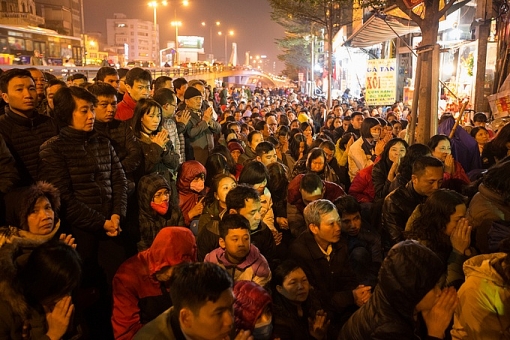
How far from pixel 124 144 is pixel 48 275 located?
2492mm

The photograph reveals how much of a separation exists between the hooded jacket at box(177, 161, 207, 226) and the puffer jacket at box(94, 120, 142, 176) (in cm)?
71

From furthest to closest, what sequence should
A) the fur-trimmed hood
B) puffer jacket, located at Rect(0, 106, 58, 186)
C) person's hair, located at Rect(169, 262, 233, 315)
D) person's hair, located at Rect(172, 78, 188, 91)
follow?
1. person's hair, located at Rect(172, 78, 188, 91)
2. puffer jacket, located at Rect(0, 106, 58, 186)
3. the fur-trimmed hood
4. person's hair, located at Rect(169, 262, 233, 315)

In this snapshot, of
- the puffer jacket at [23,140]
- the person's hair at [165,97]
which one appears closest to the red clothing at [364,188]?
the person's hair at [165,97]

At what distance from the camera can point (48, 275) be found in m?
2.84

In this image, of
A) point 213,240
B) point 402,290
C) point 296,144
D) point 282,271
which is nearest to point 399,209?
point 282,271

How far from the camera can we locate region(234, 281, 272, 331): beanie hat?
2.80m

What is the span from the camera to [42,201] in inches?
138

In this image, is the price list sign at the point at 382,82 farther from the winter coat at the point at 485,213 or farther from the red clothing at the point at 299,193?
the winter coat at the point at 485,213

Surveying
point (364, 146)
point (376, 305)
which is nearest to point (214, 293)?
point (376, 305)

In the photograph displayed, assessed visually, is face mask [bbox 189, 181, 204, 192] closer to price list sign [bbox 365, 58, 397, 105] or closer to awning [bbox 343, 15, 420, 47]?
price list sign [bbox 365, 58, 397, 105]

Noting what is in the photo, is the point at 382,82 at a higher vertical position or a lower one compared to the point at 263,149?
higher

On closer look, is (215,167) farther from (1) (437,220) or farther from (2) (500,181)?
(2) (500,181)

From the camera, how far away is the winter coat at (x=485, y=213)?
11.6ft

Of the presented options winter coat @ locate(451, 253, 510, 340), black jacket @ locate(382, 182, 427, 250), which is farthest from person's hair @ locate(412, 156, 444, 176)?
winter coat @ locate(451, 253, 510, 340)
